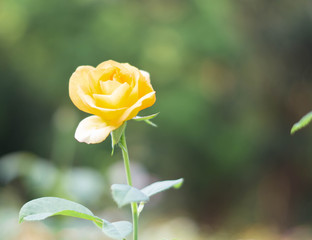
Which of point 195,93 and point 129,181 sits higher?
point 195,93

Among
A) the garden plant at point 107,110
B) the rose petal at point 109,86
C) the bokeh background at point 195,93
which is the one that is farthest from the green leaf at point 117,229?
the bokeh background at point 195,93

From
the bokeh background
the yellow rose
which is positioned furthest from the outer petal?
the bokeh background

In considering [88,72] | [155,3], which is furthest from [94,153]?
[88,72]

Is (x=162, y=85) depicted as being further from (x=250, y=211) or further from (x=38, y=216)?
(x=38, y=216)

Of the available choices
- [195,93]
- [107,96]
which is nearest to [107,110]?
[107,96]

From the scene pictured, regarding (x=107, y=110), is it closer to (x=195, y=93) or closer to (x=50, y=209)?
(x=50, y=209)

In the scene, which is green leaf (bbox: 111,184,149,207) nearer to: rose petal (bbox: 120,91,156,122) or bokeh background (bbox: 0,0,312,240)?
rose petal (bbox: 120,91,156,122)

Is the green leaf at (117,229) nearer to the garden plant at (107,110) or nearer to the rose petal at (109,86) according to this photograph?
the garden plant at (107,110)
